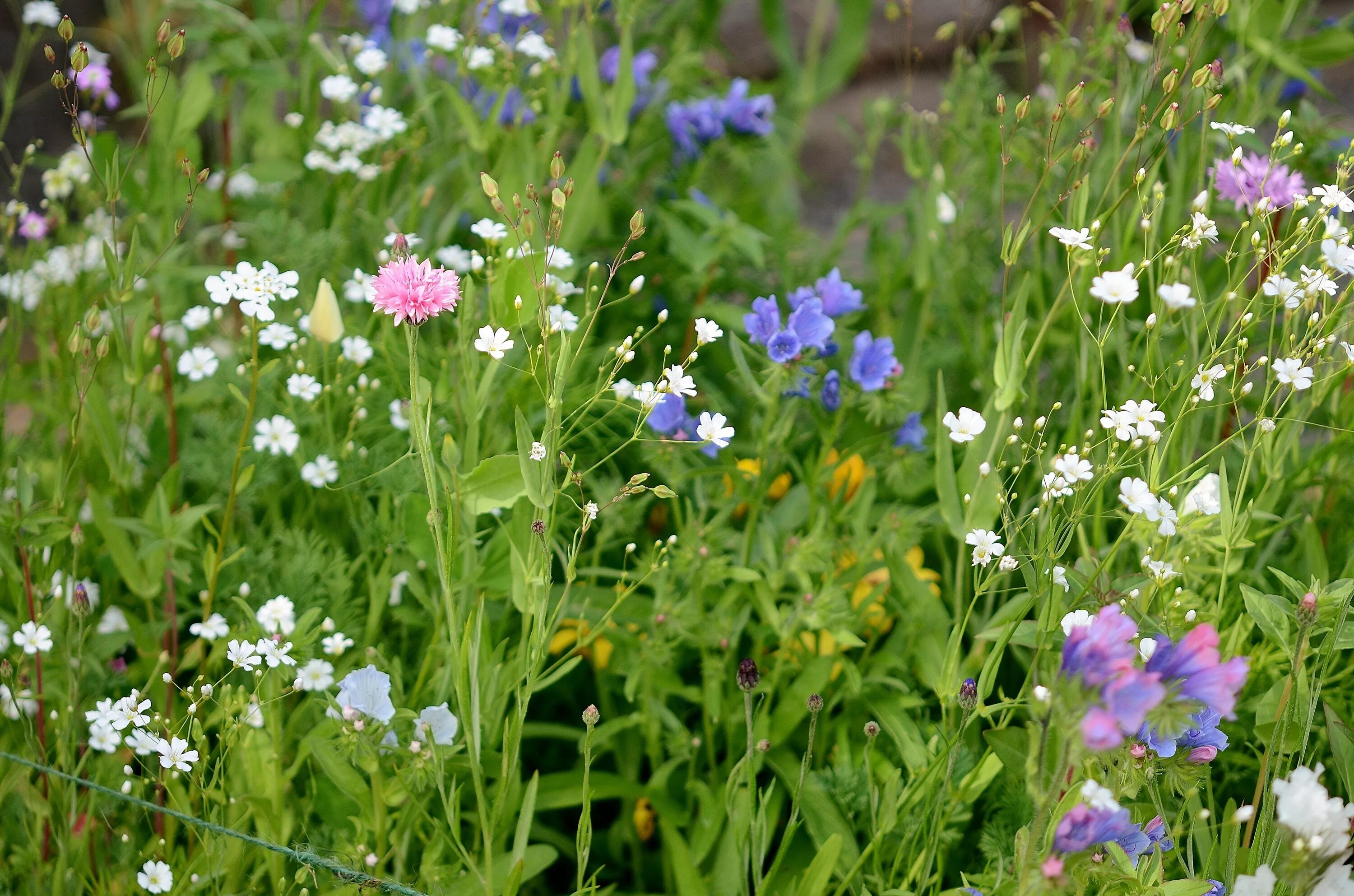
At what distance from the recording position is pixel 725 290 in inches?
59.1

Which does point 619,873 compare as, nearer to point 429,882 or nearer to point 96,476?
point 429,882

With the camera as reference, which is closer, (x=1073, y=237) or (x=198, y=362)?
(x=1073, y=237)

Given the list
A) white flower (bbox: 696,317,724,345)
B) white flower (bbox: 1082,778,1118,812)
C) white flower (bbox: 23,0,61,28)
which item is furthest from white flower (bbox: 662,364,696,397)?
white flower (bbox: 23,0,61,28)

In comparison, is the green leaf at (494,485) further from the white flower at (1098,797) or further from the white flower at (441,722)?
the white flower at (1098,797)

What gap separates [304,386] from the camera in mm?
1099

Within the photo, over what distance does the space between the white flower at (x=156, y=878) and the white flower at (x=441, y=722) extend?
234mm

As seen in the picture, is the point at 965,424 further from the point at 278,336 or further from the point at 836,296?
the point at 278,336

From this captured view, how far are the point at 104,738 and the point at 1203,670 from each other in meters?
0.91

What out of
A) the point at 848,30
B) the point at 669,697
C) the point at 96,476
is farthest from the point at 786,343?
the point at 848,30

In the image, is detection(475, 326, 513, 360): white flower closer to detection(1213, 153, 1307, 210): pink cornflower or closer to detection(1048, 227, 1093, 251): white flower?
detection(1048, 227, 1093, 251): white flower

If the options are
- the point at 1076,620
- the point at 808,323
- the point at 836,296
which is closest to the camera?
the point at 1076,620

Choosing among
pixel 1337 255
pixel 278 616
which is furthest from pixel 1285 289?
pixel 278 616

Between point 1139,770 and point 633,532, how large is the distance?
2.05ft

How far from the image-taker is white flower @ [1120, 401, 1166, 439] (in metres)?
0.75
